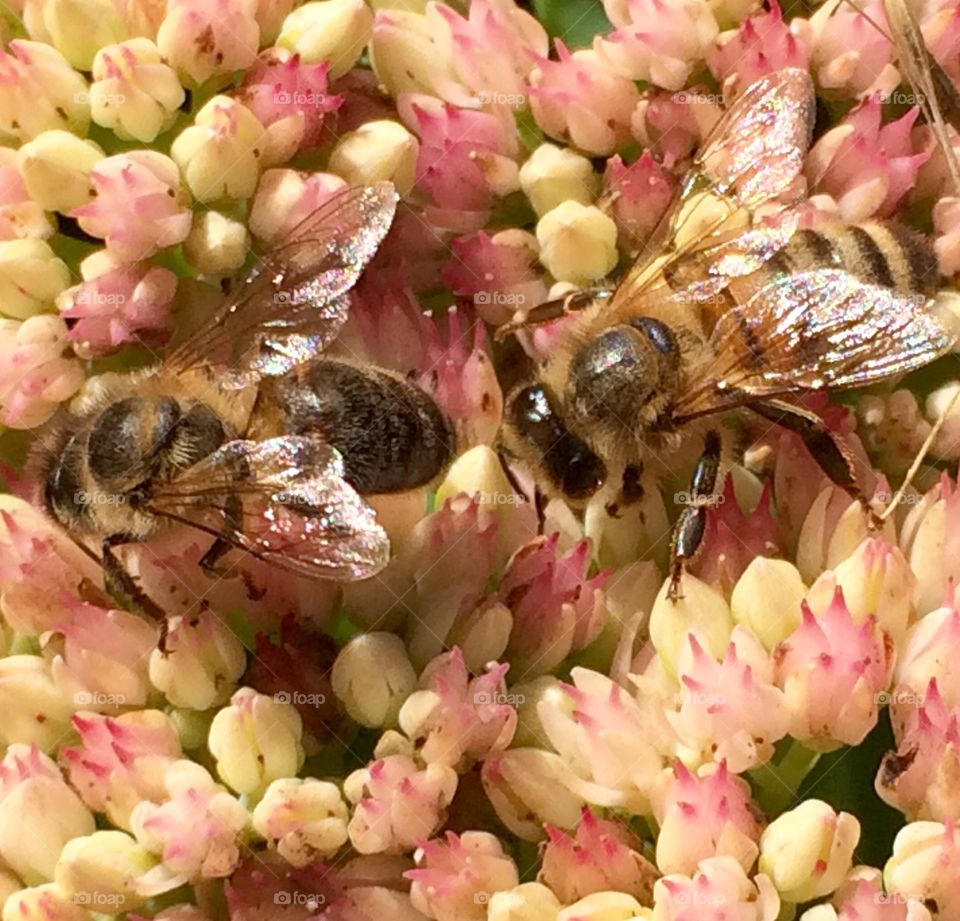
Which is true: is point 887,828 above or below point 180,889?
below

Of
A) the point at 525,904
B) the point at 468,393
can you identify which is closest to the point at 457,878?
the point at 525,904

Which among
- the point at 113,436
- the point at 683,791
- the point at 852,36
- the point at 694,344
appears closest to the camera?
the point at 683,791

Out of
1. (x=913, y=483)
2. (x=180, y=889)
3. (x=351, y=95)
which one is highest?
(x=351, y=95)

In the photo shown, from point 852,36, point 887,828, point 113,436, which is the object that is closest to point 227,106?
point 113,436

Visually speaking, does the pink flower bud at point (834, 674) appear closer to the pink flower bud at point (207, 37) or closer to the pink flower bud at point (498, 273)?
the pink flower bud at point (498, 273)

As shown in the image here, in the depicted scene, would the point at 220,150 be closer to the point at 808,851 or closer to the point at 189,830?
the point at 189,830

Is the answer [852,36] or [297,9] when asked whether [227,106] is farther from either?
[852,36]

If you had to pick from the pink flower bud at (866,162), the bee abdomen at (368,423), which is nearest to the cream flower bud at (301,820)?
the bee abdomen at (368,423)
